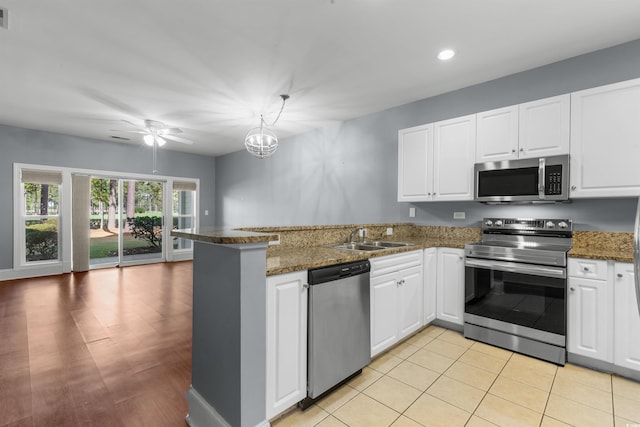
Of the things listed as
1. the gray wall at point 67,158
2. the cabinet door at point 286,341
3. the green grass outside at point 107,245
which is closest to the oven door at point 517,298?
the cabinet door at point 286,341

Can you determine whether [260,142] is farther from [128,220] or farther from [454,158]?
[128,220]

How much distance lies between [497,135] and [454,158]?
17.4 inches

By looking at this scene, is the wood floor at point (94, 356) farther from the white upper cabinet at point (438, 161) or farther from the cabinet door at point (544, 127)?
the cabinet door at point (544, 127)

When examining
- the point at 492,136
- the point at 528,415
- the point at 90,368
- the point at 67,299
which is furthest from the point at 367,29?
the point at 67,299

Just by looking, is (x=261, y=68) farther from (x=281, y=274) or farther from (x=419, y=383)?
(x=419, y=383)

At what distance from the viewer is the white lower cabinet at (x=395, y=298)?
2.25 metres

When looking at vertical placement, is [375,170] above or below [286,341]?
above

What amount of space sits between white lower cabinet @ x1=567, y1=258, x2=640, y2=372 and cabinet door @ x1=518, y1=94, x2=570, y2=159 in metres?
1.00

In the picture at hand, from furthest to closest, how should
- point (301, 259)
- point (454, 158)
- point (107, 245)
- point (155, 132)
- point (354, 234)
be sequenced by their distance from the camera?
1. point (107, 245)
2. point (155, 132)
3. point (454, 158)
4. point (354, 234)
5. point (301, 259)

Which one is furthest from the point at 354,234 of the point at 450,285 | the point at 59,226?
Result: the point at 59,226

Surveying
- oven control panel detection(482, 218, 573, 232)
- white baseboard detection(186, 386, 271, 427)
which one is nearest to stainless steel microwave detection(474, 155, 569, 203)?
oven control panel detection(482, 218, 573, 232)

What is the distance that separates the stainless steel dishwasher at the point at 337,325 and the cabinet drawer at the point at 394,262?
152 mm

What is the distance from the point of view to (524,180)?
105 inches

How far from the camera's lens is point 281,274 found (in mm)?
1595
